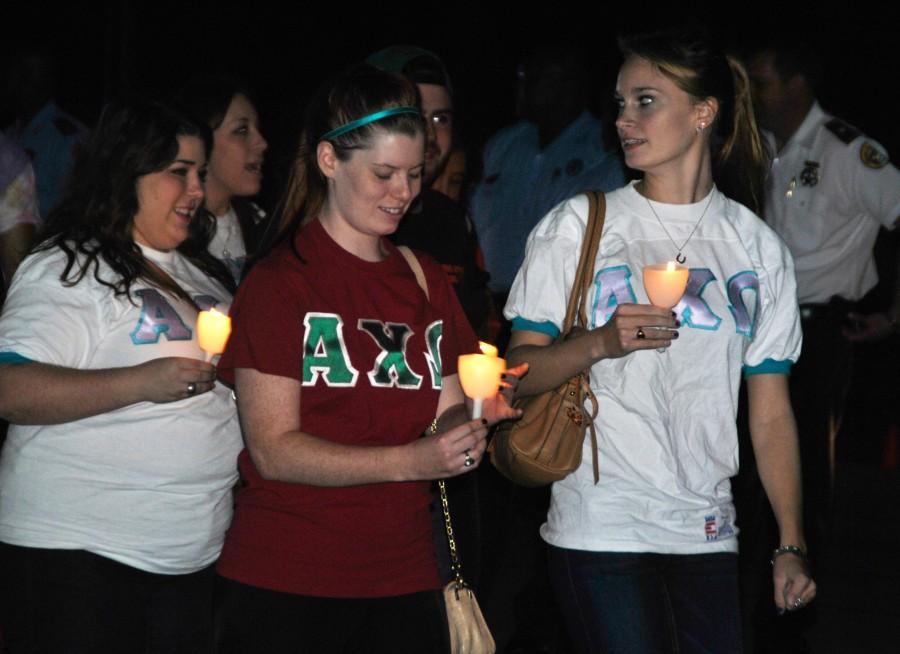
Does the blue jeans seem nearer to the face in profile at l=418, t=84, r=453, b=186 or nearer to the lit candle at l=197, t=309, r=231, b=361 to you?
the lit candle at l=197, t=309, r=231, b=361

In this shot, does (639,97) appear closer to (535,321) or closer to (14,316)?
(535,321)

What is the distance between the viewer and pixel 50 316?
→ 3.76 meters

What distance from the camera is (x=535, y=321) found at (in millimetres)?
3885

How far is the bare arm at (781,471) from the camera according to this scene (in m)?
3.82

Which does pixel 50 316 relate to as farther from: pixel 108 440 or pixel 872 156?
pixel 872 156

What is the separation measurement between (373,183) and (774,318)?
1.28m

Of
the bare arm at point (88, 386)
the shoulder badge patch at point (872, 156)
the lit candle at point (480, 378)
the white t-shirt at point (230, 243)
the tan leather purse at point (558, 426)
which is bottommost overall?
the tan leather purse at point (558, 426)

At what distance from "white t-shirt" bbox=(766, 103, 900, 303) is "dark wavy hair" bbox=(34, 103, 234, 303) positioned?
4.01 metres

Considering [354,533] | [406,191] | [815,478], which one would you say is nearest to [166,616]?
[354,533]

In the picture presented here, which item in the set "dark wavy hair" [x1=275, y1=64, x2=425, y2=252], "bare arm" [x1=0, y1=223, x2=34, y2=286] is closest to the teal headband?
"dark wavy hair" [x1=275, y1=64, x2=425, y2=252]

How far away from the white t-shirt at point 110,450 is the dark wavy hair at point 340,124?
1.76 ft

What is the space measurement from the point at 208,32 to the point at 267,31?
0.69 meters

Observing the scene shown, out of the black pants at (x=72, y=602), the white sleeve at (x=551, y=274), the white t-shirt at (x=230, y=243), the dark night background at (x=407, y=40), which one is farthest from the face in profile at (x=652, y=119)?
the dark night background at (x=407, y=40)

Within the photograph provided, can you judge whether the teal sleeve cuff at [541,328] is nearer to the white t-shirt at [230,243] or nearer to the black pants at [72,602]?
the black pants at [72,602]
